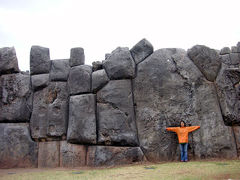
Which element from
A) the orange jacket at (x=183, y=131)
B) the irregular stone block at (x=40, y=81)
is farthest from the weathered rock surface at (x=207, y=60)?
the irregular stone block at (x=40, y=81)

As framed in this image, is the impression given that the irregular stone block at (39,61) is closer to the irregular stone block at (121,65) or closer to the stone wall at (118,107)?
the stone wall at (118,107)

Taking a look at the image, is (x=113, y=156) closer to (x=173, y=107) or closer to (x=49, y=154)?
(x=49, y=154)

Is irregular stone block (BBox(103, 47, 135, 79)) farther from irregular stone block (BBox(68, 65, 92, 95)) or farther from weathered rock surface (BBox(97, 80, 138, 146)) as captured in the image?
irregular stone block (BBox(68, 65, 92, 95))

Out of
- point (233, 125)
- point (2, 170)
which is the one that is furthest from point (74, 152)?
point (233, 125)

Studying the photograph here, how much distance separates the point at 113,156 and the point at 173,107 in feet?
7.17

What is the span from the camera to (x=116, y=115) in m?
6.62

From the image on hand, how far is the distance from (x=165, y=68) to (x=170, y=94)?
0.79 m

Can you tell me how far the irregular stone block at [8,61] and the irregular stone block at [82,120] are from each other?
7.94 feet

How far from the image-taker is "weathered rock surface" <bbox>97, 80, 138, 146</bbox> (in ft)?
21.2

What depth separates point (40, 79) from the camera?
7.44m

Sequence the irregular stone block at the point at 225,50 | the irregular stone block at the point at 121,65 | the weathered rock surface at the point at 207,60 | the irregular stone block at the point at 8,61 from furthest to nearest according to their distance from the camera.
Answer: the irregular stone block at the point at 225,50, the irregular stone block at the point at 8,61, the irregular stone block at the point at 121,65, the weathered rock surface at the point at 207,60

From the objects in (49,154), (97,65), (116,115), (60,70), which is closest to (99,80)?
(97,65)

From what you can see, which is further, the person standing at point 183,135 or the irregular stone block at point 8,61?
the irregular stone block at point 8,61

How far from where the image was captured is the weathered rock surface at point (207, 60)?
6.56m
